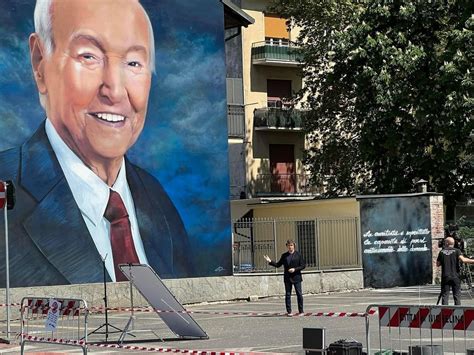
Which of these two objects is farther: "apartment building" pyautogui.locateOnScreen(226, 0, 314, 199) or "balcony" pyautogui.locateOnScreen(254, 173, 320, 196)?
"balcony" pyautogui.locateOnScreen(254, 173, 320, 196)

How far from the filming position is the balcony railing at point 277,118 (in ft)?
169

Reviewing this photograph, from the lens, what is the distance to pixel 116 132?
28859 mm

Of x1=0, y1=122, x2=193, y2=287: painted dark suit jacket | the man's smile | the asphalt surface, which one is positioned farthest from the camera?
the man's smile

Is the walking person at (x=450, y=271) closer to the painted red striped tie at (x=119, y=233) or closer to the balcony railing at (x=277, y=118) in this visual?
the painted red striped tie at (x=119, y=233)

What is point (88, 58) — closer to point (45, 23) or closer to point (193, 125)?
point (45, 23)

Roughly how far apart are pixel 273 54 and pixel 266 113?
265 centimetres

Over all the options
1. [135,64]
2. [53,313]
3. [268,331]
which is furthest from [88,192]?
[53,313]

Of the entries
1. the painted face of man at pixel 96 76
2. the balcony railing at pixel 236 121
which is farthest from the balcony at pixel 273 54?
the painted face of man at pixel 96 76

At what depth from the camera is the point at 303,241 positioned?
35.7m

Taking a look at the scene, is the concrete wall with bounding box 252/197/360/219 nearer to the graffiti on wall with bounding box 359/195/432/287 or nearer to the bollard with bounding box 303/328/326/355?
the graffiti on wall with bounding box 359/195/432/287

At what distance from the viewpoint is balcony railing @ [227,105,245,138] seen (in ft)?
159

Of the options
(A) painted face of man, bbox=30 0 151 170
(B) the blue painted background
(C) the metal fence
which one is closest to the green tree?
(C) the metal fence

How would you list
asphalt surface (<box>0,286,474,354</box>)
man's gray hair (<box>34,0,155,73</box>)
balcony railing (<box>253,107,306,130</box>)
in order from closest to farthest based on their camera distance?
asphalt surface (<box>0,286,474,354</box>)
man's gray hair (<box>34,0,155,73</box>)
balcony railing (<box>253,107,306,130</box>)

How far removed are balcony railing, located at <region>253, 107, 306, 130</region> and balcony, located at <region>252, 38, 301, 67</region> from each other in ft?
6.90
